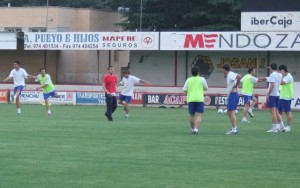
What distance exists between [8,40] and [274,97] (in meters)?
35.2

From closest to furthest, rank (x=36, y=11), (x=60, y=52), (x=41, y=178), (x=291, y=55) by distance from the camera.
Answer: (x=41, y=178) < (x=291, y=55) < (x=60, y=52) < (x=36, y=11)

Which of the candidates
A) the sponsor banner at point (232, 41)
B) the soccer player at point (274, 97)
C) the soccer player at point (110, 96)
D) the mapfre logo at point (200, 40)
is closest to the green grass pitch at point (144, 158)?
the soccer player at point (274, 97)

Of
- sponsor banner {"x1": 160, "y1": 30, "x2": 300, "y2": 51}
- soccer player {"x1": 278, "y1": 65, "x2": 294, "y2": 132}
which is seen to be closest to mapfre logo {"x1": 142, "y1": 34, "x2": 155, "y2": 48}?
sponsor banner {"x1": 160, "y1": 30, "x2": 300, "y2": 51}

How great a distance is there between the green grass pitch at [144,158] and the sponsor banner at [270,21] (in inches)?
790

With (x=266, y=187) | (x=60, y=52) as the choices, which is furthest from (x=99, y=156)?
(x=60, y=52)

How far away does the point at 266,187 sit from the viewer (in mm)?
12789

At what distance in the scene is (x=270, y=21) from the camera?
146 ft

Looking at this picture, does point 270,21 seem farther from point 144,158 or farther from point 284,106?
point 144,158

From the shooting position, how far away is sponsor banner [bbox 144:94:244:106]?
1741 inches

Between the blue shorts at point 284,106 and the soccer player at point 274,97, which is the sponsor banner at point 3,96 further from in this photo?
the soccer player at point 274,97

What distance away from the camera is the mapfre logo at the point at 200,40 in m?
50.9

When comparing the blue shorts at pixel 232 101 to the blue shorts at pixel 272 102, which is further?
the blue shorts at pixel 272 102

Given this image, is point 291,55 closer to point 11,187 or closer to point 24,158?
point 24,158

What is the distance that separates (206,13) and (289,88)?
43335mm
